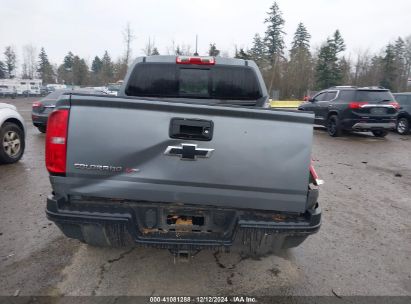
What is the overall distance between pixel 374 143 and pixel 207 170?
10.9 meters

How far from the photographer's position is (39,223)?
429 centimetres

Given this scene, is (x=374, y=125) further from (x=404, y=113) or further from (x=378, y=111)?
(x=404, y=113)

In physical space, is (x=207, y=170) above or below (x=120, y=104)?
below

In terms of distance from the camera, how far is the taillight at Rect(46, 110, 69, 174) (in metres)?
2.54

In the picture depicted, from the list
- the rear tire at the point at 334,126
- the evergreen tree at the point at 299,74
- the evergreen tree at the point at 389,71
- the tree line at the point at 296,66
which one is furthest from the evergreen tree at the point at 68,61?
the rear tire at the point at 334,126

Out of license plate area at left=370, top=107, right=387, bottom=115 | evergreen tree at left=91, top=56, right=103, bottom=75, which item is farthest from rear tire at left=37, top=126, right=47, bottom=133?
evergreen tree at left=91, top=56, right=103, bottom=75

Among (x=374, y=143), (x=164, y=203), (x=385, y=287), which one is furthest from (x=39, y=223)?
(x=374, y=143)

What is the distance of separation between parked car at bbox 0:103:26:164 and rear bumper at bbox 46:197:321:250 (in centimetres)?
543

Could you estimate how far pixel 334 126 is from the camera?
12898 millimetres

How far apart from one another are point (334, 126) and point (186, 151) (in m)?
11.6

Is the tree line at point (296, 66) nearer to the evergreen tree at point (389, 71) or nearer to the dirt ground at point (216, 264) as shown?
the evergreen tree at point (389, 71)

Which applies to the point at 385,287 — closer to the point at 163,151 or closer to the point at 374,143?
the point at 163,151

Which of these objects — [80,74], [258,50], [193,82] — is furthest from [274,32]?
[193,82]

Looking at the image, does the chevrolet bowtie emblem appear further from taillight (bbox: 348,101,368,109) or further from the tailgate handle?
taillight (bbox: 348,101,368,109)
